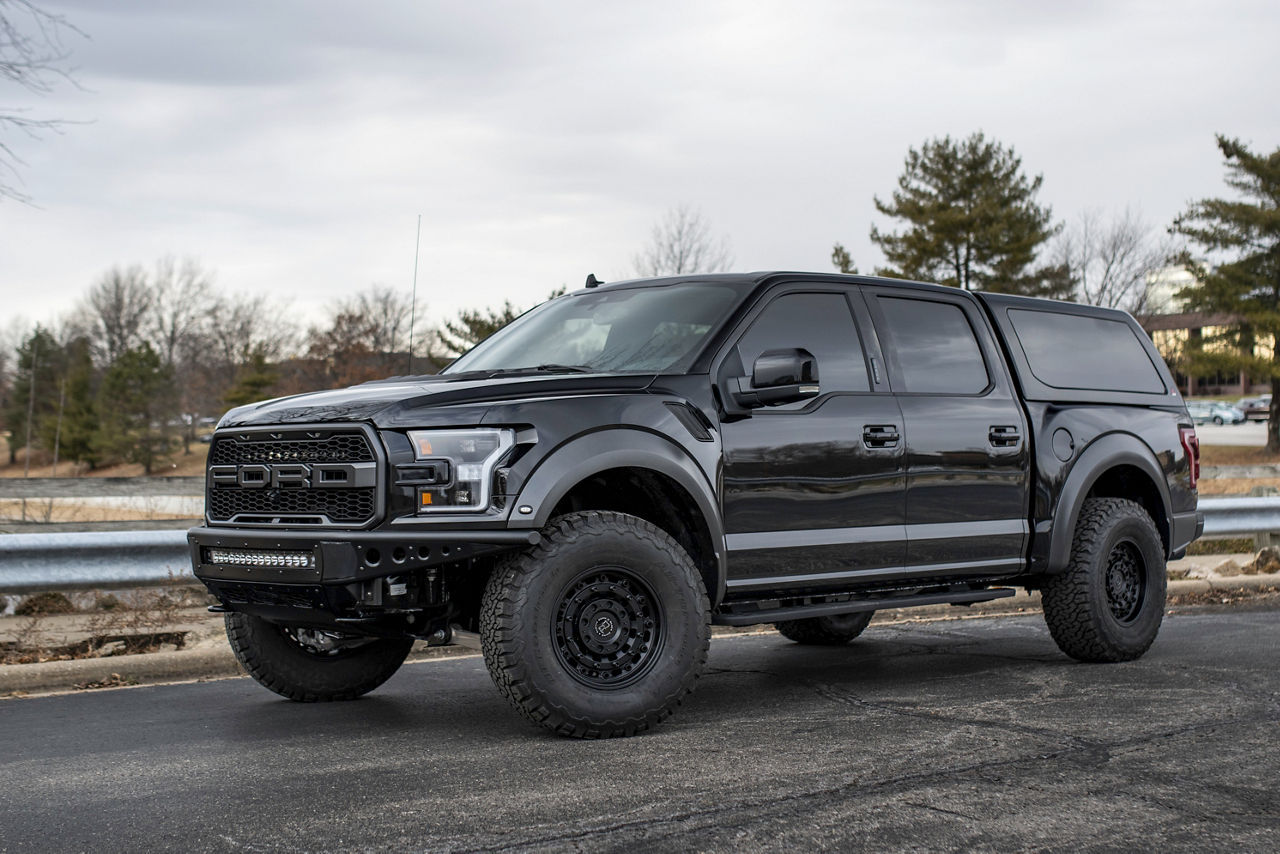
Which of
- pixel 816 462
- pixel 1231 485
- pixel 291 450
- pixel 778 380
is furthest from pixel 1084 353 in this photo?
pixel 1231 485

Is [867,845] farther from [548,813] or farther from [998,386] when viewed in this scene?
[998,386]

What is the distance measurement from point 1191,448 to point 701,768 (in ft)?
15.2

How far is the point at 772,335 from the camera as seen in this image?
19.8 ft

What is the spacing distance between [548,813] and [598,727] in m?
1.08

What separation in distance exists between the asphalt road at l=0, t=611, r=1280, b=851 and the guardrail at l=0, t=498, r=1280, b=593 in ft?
2.59

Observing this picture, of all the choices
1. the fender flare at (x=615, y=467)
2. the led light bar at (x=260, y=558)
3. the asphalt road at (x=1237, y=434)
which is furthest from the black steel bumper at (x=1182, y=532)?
the asphalt road at (x=1237, y=434)

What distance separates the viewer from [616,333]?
607 centimetres

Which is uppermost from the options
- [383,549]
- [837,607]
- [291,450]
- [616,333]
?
[616,333]

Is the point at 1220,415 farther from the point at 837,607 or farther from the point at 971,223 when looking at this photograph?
the point at 837,607

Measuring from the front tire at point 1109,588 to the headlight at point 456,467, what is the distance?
3.63 m

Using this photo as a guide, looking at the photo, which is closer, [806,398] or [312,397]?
[312,397]

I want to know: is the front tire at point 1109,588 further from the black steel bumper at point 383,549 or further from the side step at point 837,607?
the black steel bumper at point 383,549

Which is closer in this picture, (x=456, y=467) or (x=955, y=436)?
(x=456, y=467)

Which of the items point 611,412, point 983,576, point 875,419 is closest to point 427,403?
point 611,412
